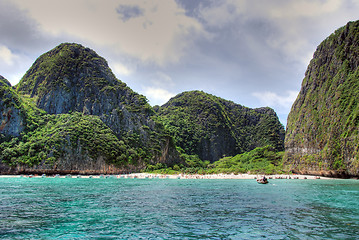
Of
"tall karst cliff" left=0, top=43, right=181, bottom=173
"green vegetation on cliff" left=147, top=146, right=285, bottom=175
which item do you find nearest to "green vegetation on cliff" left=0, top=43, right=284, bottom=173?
"tall karst cliff" left=0, top=43, right=181, bottom=173

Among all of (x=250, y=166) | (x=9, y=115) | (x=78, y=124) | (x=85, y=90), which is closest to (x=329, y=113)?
(x=250, y=166)

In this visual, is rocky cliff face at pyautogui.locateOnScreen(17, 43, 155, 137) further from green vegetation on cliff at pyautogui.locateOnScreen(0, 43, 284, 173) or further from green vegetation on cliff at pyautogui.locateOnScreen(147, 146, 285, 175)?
green vegetation on cliff at pyautogui.locateOnScreen(147, 146, 285, 175)

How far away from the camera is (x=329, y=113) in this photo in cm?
9756

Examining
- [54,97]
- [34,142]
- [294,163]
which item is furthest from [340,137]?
[54,97]

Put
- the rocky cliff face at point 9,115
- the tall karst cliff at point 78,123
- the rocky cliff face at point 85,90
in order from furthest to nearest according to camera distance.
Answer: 1. the rocky cliff face at point 85,90
2. the rocky cliff face at point 9,115
3. the tall karst cliff at point 78,123

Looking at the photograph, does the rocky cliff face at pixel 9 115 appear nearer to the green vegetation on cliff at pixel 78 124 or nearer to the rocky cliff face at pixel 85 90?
the green vegetation on cliff at pixel 78 124

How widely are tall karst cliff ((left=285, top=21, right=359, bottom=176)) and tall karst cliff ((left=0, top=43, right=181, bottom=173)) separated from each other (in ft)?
266

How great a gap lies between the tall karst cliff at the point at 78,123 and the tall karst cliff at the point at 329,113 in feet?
266

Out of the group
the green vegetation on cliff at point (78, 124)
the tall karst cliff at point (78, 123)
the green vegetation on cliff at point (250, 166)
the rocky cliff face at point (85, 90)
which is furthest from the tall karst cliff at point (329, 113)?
the rocky cliff face at point (85, 90)

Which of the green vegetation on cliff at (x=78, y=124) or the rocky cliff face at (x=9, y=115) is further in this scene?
the rocky cliff face at (x=9, y=115)

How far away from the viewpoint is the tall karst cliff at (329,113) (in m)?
81.8

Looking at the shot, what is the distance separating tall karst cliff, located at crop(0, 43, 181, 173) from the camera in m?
114

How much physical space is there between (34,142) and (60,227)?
4622 inches

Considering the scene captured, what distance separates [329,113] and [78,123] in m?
121
